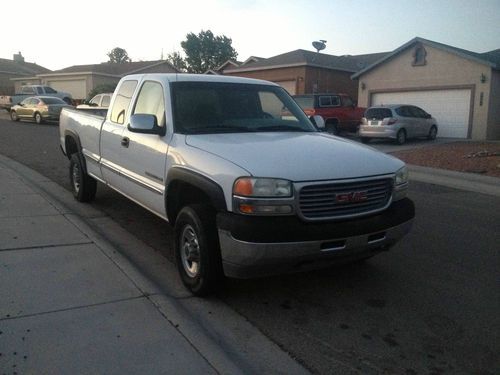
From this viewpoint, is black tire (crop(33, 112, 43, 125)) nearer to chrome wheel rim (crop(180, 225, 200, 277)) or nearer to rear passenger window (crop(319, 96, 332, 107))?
rear passenger window (crop(319, 96, 332, 107))

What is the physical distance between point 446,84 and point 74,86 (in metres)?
32.7

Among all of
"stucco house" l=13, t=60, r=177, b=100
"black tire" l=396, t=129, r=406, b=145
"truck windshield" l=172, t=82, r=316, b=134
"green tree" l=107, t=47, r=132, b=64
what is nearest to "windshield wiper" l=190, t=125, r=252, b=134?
"truck windshield" l=172, t=82, r=316, b=134

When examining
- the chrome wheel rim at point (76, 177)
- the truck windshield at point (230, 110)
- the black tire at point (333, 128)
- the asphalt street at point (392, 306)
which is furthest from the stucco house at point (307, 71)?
the truck windshield at point (230, 110)

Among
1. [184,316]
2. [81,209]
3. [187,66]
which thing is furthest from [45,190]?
[187,66]

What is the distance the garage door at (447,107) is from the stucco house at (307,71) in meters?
7.32

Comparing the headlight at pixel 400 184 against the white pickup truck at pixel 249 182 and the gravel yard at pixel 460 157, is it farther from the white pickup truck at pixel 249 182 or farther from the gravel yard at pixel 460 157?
the gravel yard at pixel 460 157

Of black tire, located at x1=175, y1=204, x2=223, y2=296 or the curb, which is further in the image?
the curb

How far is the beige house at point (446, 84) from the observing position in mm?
20547

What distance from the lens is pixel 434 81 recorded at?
2214 cm

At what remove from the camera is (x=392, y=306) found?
408 centimetres

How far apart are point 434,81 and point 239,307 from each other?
20.8 meters

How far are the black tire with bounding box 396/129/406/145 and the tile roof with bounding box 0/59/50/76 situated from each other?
174ft

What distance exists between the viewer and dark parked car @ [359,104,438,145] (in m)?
18.7

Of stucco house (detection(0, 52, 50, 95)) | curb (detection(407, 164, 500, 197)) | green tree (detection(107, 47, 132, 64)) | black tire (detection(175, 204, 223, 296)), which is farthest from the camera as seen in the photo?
green tree (detection(107, 47, 132, 64))
